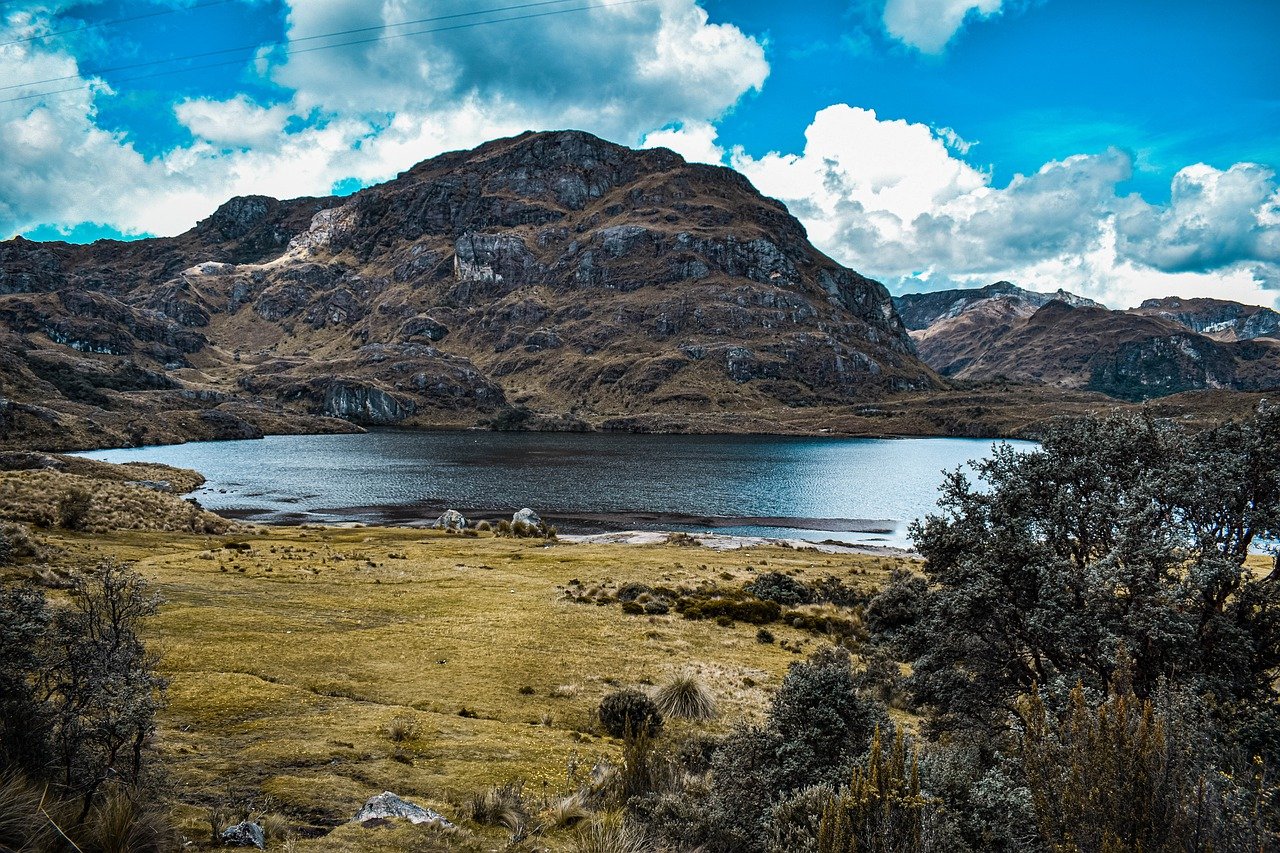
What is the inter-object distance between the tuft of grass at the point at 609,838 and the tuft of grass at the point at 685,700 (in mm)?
8389

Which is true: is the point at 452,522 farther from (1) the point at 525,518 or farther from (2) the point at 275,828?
(2) the point at 275,828

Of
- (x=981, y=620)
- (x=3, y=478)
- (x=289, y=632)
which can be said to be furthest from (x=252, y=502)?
(x=981, y=620)

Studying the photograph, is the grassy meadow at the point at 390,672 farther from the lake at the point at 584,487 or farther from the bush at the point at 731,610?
the lake at the point at 584,487

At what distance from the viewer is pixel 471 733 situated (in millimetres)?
16359

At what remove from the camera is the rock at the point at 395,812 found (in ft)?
34.2

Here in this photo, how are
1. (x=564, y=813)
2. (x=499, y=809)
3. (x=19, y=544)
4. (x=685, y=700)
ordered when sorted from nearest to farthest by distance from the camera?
1. (x=499, y=809)
2. (x=564, y=813)
3. (x=685, y=700)
4. (x=19, y=544)

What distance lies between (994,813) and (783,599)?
30.4 m

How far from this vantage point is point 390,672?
2083 centimetres

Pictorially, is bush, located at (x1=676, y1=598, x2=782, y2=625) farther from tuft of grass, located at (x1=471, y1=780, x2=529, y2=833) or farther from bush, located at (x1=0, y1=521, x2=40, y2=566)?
bush, located at (x1=0, y1=521, x2=40, y2=566)

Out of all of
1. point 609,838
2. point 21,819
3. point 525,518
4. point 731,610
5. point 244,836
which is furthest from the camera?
point 525,518

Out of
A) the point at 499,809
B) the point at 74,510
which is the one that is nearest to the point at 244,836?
the point at 499,809

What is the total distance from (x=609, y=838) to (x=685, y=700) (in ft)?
35.5

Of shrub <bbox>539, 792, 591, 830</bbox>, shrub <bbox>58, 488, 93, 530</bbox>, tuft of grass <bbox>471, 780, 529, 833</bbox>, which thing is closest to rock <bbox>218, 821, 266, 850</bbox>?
tuft of grass <bbox>471, 780, 529, 833</bbox>

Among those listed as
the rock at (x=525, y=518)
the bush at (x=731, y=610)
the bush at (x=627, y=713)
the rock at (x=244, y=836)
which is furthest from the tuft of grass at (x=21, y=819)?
the rock at (x=525, y=518)
